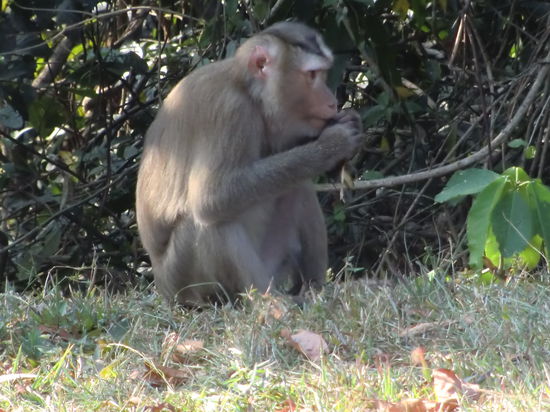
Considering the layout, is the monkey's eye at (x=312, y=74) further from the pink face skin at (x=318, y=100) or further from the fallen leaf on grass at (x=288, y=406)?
the fallen leaf on grass at (x=288, y=406)

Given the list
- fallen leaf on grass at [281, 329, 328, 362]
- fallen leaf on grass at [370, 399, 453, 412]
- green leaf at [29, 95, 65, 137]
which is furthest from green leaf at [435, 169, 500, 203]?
green leaf at [29, 95, 65, 137]

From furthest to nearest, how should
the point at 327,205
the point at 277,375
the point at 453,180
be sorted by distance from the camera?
the point at 327,205 < the point at 453,180 < the point at 277,375

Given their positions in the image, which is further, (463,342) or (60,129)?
(60,129)

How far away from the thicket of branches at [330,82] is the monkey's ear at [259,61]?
0.85 m

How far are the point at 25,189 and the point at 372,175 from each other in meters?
2.93

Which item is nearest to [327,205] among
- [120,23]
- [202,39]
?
[202,39]

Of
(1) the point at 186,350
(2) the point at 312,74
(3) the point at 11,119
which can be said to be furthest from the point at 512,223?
(3) the point at 11,119

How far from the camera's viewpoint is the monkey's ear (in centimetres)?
543

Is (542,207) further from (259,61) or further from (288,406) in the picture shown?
(288,406)

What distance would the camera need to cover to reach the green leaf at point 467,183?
5.00m

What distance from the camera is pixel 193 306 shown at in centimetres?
524

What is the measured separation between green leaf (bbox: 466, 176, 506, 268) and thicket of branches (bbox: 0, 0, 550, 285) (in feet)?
4.01

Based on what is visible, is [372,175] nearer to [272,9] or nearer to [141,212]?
[272,9]

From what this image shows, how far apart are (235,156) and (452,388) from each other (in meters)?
2.30
